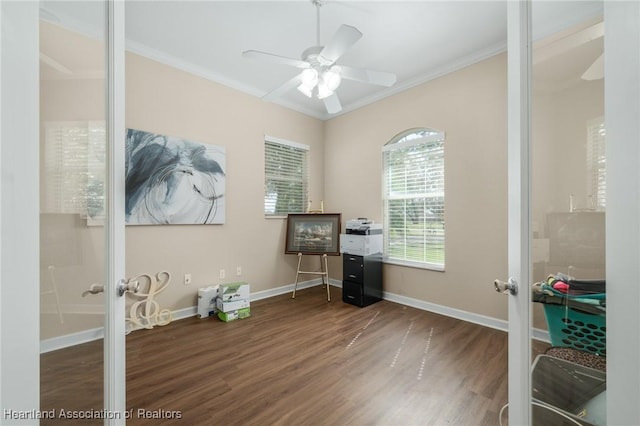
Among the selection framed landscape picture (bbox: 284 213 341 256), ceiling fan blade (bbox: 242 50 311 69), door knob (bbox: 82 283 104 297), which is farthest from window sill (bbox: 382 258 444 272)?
door knob (bbox: 82 283 104 297)

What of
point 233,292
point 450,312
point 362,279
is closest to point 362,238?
point 362,279

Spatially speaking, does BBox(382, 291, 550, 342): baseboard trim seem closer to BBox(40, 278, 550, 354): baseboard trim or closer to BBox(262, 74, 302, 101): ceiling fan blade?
BBox(40, 278, 550, 354): baseboard trim

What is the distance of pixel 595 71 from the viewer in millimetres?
586

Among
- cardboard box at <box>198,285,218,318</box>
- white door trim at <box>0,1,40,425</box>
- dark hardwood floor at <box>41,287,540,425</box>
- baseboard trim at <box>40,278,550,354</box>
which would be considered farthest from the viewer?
cardboard box at <box>198,285,218,318</box>

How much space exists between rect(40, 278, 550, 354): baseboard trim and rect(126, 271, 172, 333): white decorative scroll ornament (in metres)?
0.15

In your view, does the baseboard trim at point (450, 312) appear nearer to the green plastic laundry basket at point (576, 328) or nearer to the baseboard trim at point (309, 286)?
the baseboard trim at point (309, 286)

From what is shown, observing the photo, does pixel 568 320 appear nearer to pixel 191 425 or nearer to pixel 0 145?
pixel 0 145

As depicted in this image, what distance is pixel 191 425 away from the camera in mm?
1433

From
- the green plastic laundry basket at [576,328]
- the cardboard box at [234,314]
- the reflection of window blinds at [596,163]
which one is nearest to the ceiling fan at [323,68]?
the reflection of window blinds at [596,163]

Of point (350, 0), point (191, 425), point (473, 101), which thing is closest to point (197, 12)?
point (350, 0)

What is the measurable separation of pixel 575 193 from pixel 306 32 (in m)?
2.61

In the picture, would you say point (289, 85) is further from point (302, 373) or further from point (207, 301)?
point (207, 301)

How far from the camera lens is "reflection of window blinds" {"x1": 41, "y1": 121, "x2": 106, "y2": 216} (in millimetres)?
615

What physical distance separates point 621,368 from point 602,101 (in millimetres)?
539
